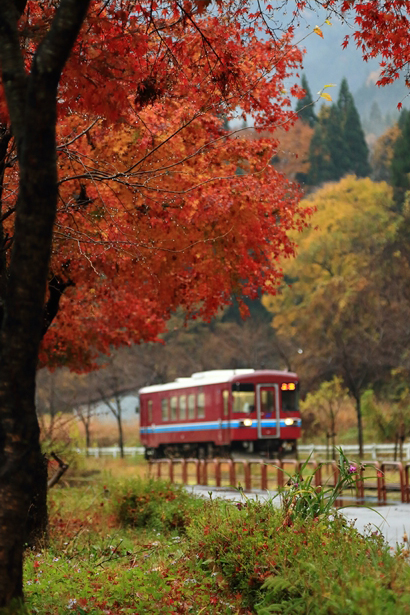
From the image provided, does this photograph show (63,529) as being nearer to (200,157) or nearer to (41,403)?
(200,157)

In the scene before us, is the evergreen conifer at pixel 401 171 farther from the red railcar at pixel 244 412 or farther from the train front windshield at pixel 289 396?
the red railcar at pixel 244 412

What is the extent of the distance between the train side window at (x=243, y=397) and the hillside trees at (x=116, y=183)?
14.7m

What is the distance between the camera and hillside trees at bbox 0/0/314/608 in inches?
225

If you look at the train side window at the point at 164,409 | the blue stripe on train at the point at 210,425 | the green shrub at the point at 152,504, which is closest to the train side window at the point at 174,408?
the blue stripe on train at the point at 210,425

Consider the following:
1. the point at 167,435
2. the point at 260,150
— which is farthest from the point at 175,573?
the point at 167,435

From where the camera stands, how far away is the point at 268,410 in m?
33.1

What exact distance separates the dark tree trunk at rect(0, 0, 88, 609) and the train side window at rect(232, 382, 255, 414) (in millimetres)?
26957

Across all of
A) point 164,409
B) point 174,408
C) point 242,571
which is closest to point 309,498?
point 242,571

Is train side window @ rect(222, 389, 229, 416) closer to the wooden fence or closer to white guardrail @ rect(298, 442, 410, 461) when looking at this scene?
the wooden fence

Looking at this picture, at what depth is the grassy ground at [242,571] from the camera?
5449 millimetres

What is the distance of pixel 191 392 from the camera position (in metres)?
35.8

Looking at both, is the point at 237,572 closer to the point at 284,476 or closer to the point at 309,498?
the point at 309,498

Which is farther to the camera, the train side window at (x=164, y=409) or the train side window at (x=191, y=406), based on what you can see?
the train side window at (x=164, y=409)

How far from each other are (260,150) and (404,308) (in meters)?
26.4
